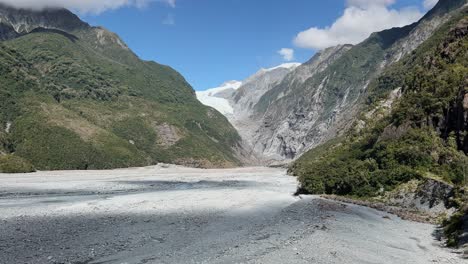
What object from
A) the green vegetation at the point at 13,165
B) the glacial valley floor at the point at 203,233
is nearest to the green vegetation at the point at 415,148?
the glacial valley floor at the point at 203,233

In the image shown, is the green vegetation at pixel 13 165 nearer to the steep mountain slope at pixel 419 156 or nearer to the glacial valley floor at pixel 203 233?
the glacial valley floor at pixel 203 233

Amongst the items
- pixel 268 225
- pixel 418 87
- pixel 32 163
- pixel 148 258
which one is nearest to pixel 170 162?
pixel 32 163

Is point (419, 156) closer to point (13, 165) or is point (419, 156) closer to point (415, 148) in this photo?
point (415, 148)

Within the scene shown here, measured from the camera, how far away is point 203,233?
36406 millimetres

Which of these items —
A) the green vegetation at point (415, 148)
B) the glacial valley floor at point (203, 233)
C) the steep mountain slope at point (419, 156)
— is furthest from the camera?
the green vegetation at point (415, 148)

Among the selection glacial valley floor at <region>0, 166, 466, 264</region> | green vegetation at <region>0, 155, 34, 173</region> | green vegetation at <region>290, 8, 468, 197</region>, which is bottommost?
glacial valley floor at <region>0, 166, 466, 264</region>

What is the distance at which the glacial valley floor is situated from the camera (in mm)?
28500

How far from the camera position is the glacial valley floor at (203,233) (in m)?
28.5

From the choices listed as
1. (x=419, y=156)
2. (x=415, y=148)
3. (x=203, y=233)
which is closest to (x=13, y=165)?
(x=203, y=233)

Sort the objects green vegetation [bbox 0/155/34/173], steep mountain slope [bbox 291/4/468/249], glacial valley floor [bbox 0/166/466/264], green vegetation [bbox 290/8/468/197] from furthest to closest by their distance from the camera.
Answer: green vegetation [bbox 0/155/34/173]
green vegetation [bbox 290/8/468/197]
steep mountain slope [bbox 291/4/468/249]
glacial valley floor [bbox 0/166/466/264]

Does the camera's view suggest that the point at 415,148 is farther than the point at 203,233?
Yes

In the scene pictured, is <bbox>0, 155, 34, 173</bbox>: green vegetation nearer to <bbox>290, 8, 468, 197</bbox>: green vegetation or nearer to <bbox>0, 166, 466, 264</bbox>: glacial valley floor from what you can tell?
<bbox>0, 166, 466, 264</bbox>: glacial valley floor

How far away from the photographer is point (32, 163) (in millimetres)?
125438

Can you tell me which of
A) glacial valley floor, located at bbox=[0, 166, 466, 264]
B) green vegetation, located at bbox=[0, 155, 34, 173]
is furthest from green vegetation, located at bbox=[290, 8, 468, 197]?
green vegetation, located at bbox=[0, 155, 34, 173]
